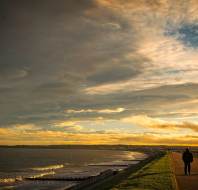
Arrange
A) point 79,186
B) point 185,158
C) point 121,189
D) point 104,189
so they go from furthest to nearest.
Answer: point 79,186 → point 185,158 → point 104,189 → point 121,189

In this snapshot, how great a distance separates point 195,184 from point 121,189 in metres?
4.81

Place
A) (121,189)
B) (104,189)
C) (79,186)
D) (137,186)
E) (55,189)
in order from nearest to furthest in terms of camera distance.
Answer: (121,189)
(137,186)
(104,189)
(79,186)
(55,189)

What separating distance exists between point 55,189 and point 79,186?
9017 mm

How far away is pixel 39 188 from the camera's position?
46.5 metres

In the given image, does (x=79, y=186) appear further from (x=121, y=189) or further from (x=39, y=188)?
(x=121, y=189)

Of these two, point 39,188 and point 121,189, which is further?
point 39,188

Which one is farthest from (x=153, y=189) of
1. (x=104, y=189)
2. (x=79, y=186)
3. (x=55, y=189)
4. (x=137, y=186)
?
(x=55, y=189)

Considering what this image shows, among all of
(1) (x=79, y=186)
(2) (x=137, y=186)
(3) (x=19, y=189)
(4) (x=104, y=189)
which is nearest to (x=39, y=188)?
(3) (x=19, y=189)

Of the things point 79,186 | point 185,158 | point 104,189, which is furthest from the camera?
point 79,186

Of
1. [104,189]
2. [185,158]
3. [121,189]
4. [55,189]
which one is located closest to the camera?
[121,189]

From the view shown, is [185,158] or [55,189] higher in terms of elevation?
[185,158]

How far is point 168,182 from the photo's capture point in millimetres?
25797

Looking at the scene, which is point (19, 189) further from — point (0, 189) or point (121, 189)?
point (121, 189)

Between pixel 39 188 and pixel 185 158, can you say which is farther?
pixel 39 188
